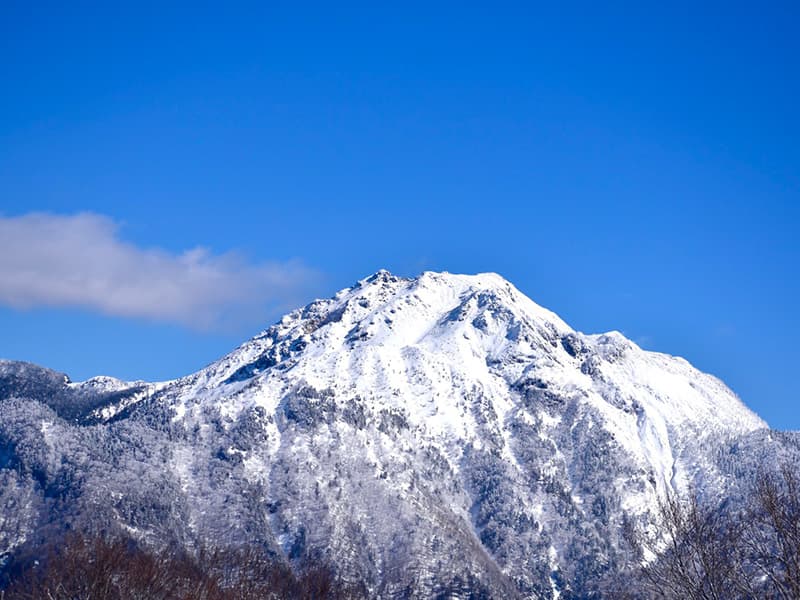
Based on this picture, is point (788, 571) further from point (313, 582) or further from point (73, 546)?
point (313, 582)

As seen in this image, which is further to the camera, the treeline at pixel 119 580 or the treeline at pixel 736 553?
the treeline at pixel 119 580

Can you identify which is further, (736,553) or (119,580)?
(119,580)

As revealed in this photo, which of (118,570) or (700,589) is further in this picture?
(118,570)

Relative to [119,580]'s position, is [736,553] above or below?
above

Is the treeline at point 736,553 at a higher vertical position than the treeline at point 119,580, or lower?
higher

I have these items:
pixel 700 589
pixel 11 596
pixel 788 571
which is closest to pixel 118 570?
pixel 11 596

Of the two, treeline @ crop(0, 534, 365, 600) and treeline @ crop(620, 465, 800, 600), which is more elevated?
treeline @ crop(620, 465, 800, 600)

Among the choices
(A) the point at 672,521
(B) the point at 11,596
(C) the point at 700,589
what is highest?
(A) the point at 672,521

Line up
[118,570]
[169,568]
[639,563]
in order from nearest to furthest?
1. [639,563]
2. [118,570]
3. [169,568]

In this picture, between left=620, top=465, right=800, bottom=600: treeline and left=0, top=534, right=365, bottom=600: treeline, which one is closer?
left=620, top=465, right=800, bottom=600: treeline

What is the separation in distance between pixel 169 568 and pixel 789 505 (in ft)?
277

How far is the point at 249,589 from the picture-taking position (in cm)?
12025

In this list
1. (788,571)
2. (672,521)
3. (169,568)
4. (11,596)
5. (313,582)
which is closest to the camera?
(788,571)

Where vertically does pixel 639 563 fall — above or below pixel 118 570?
above
